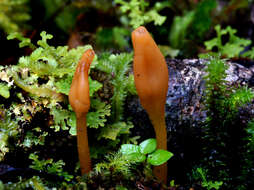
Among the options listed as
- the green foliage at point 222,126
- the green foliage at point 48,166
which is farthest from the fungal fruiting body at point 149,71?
the green foliage at point 48,166

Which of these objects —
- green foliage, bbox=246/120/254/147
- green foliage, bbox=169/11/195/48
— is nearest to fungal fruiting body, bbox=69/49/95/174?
green foliage, bbox=246/120/254/147

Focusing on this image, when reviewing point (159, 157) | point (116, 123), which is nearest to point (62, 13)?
point (116, 123)

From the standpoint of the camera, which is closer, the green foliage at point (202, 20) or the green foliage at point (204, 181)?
the green foliage at point (204, 181)

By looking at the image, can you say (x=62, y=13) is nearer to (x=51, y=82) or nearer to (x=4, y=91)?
(x=51, y=82)

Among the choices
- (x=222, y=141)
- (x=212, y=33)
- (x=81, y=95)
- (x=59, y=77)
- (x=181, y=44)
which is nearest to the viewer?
(x=81, y=95)

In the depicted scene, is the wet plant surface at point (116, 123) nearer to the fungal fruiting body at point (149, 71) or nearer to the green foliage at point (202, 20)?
the fungal fruiting body at point (149, 71)

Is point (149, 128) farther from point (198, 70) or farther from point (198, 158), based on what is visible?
point (198, 70)

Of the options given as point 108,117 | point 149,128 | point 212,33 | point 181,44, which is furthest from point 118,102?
point 212,33
